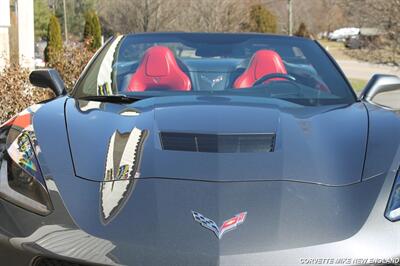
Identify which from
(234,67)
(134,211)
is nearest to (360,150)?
(134,211)

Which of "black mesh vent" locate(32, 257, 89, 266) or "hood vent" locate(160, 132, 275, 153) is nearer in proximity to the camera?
"black mesh vent" locate(32, 257, 89, 266)

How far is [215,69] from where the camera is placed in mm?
4484

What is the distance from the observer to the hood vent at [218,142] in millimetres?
2418

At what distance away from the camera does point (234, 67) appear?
175 inches

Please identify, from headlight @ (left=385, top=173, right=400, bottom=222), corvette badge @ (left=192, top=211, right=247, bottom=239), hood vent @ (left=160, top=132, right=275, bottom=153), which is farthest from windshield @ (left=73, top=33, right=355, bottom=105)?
corvette badge @ (left=192, top=211, right=247, bottom=239)

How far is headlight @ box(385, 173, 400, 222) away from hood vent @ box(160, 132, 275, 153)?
0.51 metres

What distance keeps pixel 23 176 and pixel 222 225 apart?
902 millimetres

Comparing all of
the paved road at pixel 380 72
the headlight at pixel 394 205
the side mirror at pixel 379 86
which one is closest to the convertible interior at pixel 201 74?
the side mirror at pixel 379 86

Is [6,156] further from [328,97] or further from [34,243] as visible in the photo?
[328,97]

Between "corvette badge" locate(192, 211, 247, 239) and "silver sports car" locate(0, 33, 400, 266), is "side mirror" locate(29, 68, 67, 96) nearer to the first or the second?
"silver sports car" locate(0, 33, 400, 266)

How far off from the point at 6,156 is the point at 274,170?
1181 mm

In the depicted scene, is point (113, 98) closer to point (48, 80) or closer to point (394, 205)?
point (48, 80)

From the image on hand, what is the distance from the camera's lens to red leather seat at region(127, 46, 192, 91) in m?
3.74

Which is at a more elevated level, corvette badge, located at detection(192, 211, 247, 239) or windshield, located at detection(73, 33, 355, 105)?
windshield, located at detection(73, 33, 355, 105)
